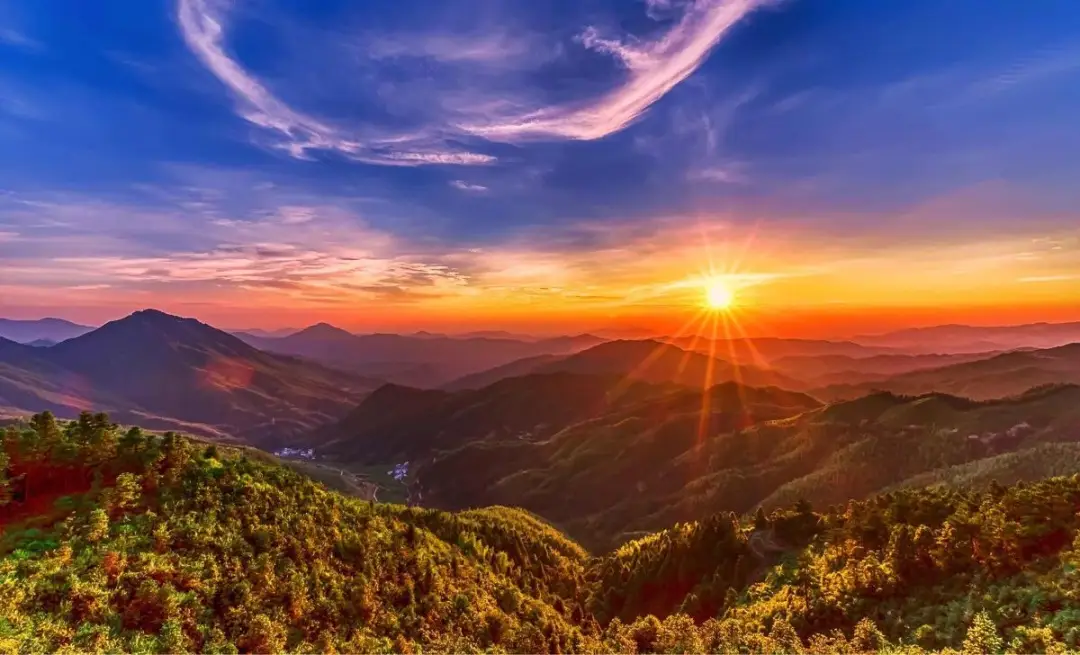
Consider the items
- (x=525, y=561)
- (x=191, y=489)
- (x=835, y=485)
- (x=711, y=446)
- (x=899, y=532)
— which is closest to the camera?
(x=191, y=489)

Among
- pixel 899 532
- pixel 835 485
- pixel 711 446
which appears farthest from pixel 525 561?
Result: pixel 711 446

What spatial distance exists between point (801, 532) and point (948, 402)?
443ft

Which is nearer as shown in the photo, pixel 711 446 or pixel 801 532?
pixel 801 532

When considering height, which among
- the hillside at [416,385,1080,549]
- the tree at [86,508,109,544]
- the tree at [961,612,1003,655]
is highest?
the tree at [86,508,109,544]

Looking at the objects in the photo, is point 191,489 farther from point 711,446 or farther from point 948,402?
point 948,402

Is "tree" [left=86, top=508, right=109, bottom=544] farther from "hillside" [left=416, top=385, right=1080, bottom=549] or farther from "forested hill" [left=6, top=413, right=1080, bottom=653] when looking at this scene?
"hillside" [left=416, top=385, right=1080, bottom=549]

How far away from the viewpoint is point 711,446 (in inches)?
7539

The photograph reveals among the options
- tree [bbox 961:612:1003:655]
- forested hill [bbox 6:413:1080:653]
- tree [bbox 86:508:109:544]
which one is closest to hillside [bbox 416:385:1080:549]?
forested hill [bbox 6:413:1080:653]

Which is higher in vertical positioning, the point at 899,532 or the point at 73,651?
the point at 73,651

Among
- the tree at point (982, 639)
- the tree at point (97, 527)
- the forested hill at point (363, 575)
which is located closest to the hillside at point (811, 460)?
the forested hill at point (363, 575)

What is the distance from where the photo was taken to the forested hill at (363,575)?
2645cm

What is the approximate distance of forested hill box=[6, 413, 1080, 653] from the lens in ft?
86.8

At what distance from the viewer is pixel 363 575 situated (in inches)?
1650

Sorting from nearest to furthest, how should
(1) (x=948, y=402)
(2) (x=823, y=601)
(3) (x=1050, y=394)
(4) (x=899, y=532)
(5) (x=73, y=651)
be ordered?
(5) (x=73, y=651) → (2) (x=823, y=601) → (4) (x=899, y=532) → (3) (x=1050, y=394) → (1) (x=948, y=402)
